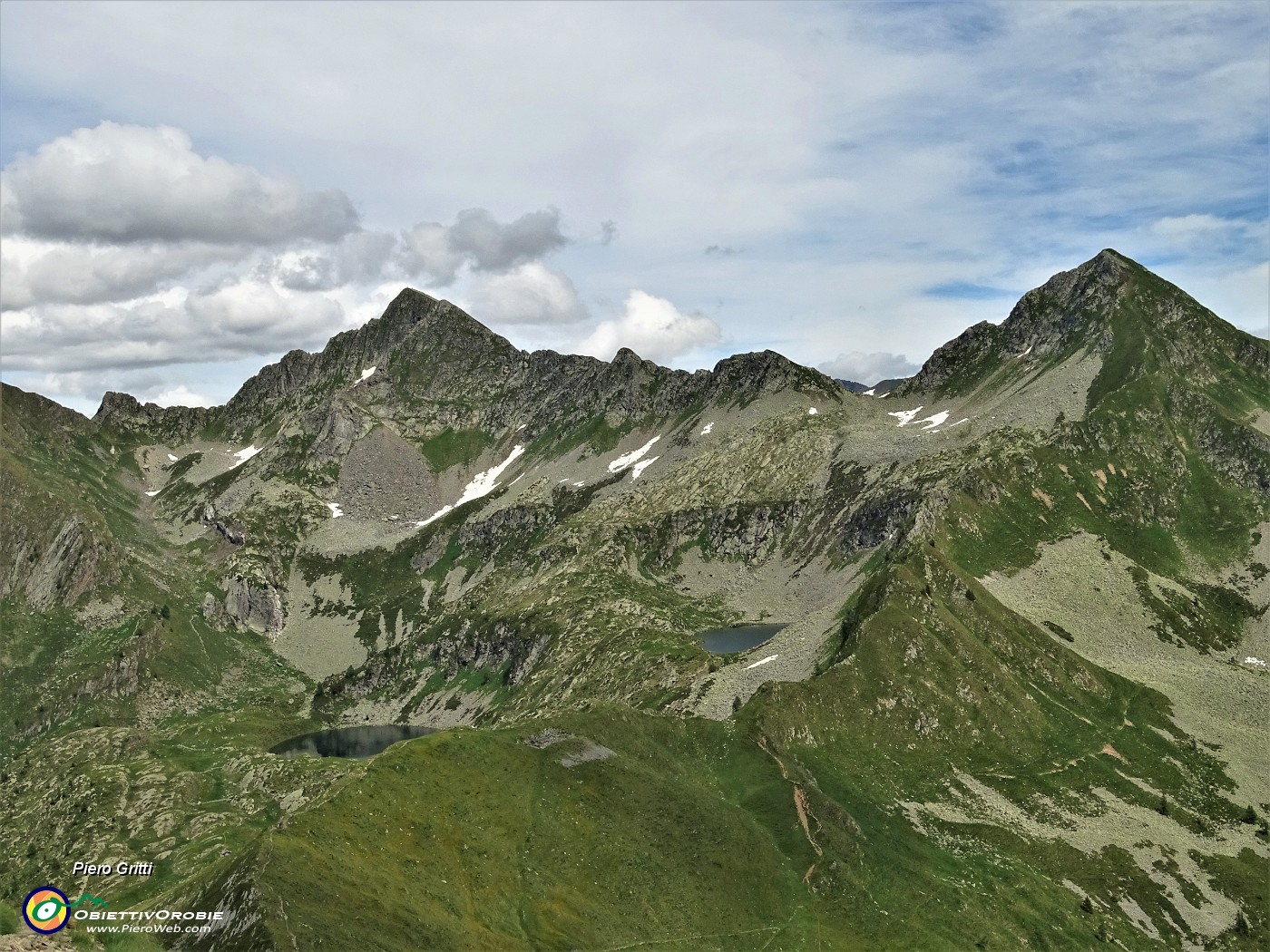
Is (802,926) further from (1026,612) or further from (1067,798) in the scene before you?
(1026,612)

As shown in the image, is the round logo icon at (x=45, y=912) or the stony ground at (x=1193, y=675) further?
the stony ground at (x=1193, y=675)

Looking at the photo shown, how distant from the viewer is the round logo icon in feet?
168

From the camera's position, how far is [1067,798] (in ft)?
432

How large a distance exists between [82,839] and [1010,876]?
159 meters

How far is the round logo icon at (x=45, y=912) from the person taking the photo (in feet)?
168

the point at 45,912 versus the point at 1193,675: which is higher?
the point at 1193,675

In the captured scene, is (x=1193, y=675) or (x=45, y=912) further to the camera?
(x=1193, y=675)

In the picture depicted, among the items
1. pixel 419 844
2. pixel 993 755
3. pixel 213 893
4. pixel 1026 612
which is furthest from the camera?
pixel 1026 612

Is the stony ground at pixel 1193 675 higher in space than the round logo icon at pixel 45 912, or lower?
higher

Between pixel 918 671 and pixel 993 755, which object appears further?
pixel 918 671

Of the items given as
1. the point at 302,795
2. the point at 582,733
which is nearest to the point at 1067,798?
the point at 582,733

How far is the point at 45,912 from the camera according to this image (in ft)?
170

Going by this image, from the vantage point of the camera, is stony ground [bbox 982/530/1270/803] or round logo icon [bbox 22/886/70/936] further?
stony ground [bbox 982/530/1270/803]

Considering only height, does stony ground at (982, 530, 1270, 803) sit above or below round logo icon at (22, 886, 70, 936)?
above
